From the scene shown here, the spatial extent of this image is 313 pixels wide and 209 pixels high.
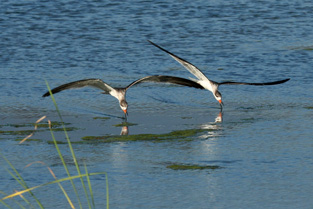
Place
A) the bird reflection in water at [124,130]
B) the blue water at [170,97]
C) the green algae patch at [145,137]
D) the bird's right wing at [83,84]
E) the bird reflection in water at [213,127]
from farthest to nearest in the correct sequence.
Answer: the bird's right wing at [83,84] < the bird reflection in water at [124,130] < the bird reflection in water at [213,127] < the green algae patch at [145,137] < the blue water at [170,97]

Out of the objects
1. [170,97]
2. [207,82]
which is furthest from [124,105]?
[207,82]

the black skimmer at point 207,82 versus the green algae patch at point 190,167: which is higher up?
the green algae patch at point 190,167

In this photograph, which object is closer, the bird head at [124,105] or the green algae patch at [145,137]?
the green algae patch at [145,137]

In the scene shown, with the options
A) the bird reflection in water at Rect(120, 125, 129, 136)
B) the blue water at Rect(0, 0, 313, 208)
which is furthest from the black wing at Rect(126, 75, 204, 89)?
the bird reflection in water at Rect(120, 125, 129, 136)

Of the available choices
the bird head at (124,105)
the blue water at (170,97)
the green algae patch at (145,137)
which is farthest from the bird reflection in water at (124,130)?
the bird head at (124,105)

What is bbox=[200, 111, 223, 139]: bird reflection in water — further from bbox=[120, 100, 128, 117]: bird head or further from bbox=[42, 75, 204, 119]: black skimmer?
bbox=[120, 100, 128, 117]: bird head

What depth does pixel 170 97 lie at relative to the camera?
12648 mm

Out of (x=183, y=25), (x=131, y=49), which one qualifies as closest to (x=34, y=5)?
(x=183, y=25)

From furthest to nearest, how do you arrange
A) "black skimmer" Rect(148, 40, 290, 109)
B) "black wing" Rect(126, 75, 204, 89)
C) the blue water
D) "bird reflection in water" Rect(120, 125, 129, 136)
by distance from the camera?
"black skimmer" Rect(148, 40, 290, 109) < "black wing" Rect(126, 75, 204, 89) < "bird reflection in water" Rect(120, 125, 129, 136) < the blue water

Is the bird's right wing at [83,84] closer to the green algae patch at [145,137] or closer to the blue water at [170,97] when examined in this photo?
the blue water at [170,97]

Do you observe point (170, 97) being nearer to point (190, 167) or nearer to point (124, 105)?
point (124, 105)

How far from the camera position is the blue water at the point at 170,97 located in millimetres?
7590

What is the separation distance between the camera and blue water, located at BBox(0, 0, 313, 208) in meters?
7.59

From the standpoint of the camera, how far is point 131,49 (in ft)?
54.9
